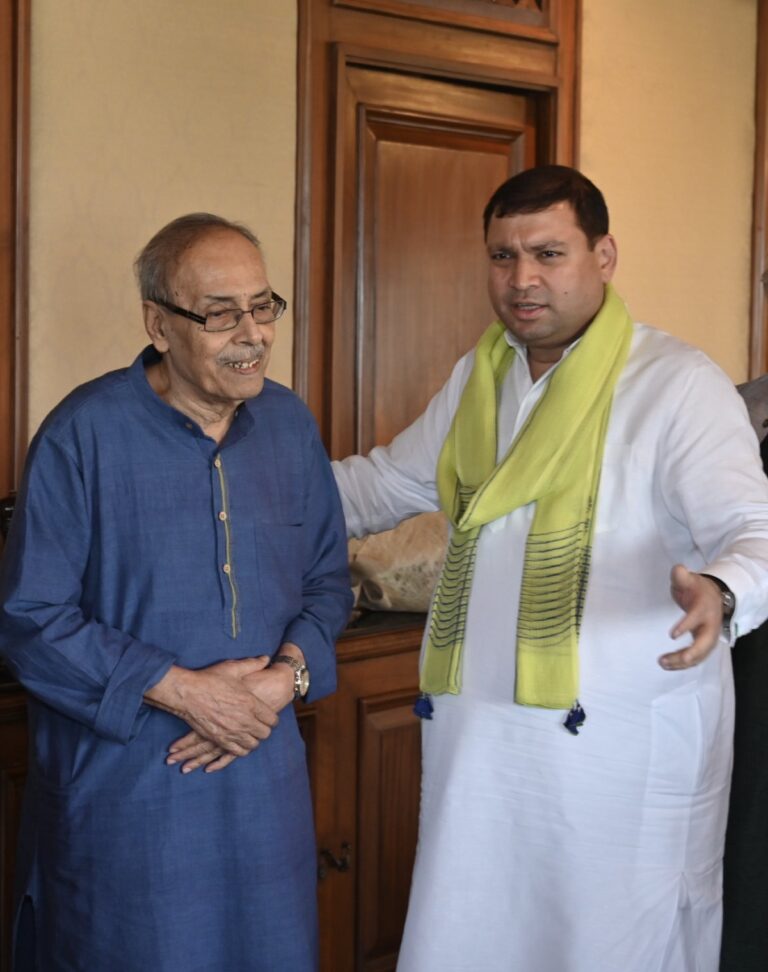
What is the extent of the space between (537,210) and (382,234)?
1409 mm

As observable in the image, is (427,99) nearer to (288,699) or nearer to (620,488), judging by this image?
(620,488)

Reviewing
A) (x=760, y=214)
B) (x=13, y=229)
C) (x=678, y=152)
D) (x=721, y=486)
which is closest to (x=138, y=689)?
(x=721, y=486)

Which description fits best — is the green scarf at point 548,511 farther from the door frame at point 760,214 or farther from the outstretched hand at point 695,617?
the door frame at point 760,214

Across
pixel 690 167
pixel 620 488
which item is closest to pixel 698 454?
pixel 620 488

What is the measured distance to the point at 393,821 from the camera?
2982 millimetres

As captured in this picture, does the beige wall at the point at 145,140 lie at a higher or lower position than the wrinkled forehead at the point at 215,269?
higher

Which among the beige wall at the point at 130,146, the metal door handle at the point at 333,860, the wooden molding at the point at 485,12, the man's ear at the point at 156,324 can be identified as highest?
the wooden molding at the point at 485,12

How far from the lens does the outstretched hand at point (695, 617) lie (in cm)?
164

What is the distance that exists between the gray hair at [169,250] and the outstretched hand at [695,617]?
86cm

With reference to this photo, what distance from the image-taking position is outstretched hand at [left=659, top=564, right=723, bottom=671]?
64.7 inches

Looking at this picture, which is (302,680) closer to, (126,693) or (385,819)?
(126,693)

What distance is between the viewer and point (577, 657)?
2014 millimetres

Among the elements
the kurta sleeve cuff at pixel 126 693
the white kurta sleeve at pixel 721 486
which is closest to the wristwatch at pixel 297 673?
the kurta sleeve cuff at pixel 126 693

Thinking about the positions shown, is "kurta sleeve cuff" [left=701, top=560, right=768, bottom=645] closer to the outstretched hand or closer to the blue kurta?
the outstretched hand
